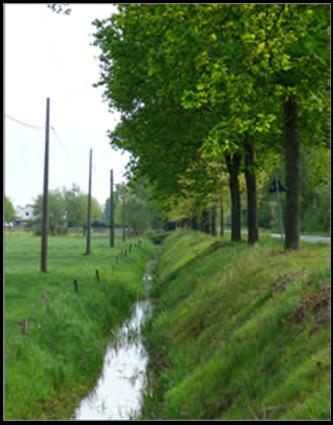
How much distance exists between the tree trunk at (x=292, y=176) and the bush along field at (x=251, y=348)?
1491mm

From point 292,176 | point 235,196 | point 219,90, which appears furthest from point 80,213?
point 219,90

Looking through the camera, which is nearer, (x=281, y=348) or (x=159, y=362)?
(x=281, y=348)

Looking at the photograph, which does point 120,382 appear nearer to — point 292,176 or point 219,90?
point 219,90

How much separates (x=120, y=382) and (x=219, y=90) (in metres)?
8.54

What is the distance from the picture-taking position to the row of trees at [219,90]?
11914mm

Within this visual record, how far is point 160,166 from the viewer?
28.5 meters

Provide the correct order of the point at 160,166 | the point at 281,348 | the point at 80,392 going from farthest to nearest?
the point at 160,166 < the point at 80,392 < the point at 281,348

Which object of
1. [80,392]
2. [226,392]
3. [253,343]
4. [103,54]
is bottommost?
[80,392]

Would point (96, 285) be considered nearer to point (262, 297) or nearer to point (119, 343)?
point (119, 343)

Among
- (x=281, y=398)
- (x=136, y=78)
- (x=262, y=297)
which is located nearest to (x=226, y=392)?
(x=281, y=398)

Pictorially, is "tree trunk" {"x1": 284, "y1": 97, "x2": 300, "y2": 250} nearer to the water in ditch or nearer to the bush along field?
the bush along field

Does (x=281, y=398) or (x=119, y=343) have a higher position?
(x=281, y=398)

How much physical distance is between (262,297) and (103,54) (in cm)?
1672

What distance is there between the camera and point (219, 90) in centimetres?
1240
